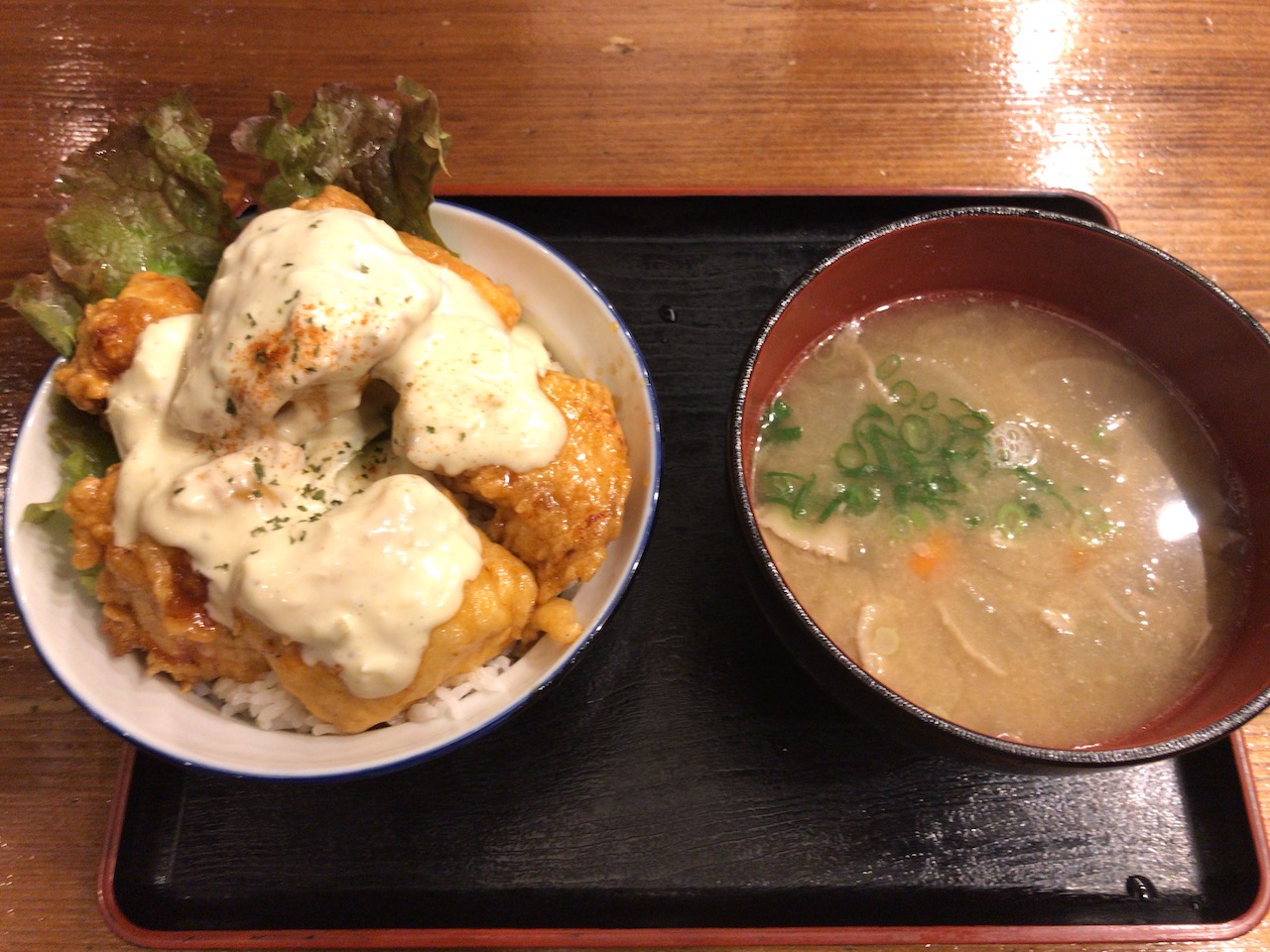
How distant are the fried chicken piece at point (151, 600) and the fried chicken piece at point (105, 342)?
0.16 metres

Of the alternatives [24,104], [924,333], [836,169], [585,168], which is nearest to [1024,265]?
[924,333]

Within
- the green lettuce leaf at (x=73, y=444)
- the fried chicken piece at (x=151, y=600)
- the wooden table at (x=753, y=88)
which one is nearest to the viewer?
the fried chicken piece at (x=151, y=600)

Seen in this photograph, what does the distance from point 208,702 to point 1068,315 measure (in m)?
1.92

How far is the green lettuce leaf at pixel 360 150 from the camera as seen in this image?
1.83 meters

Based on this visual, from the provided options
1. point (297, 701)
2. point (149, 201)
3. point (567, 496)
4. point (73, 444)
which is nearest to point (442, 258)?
point (567, 496)

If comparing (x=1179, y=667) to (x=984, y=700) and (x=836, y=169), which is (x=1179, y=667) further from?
(x=836, y=169)

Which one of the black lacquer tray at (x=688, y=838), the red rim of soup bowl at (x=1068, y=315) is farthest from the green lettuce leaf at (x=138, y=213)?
the red rim of soup bowl at (x=1068, y=315)

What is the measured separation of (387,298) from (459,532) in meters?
0.43

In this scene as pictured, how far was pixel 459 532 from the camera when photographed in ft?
4.72

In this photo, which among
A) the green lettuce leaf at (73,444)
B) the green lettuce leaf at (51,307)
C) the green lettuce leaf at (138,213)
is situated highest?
the green lettuce leaf at (138,213)

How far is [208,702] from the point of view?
1.58 m

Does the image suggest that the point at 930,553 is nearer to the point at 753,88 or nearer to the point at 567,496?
the point at 567,496

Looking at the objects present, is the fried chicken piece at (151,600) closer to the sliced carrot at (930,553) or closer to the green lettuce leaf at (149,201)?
the green lettuce leaf at (149,201)

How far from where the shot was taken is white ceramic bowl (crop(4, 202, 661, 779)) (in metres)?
1.39
